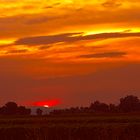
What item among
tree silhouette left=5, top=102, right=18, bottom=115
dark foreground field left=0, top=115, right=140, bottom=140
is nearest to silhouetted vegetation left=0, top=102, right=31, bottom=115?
tree silhouette left=5, top=102, right=18, bottom=115

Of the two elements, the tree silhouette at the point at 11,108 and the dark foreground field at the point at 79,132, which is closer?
the dark foreground field at the point at 79,132

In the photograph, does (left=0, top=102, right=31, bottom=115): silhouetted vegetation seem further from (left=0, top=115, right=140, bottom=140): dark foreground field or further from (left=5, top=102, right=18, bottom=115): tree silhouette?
(left=0, top=115, right=140, bottom=140): dark foreground field

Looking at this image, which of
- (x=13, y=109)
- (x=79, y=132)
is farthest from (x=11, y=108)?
(x=79, y=132)

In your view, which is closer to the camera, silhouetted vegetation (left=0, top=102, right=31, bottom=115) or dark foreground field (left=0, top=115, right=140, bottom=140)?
dark foreground field (left=0, top=115, right=140, bottom=140)

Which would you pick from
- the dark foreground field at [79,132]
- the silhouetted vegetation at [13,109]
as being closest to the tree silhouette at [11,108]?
the silhouetted vegetation at [13,109]

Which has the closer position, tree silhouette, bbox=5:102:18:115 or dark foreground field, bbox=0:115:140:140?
dark foreground field, bbox=0:115:140:140

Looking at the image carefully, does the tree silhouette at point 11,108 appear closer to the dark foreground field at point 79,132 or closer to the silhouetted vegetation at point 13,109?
the silhouetted vegetation at point 13,109

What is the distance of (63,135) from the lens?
30.9 meters

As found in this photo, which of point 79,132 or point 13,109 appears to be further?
point 13,109

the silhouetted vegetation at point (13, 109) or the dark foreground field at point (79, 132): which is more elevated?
the silhouetted vegetation at point (13, 109)

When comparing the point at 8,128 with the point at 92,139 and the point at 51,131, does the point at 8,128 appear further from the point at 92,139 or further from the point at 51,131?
the point at 92,139

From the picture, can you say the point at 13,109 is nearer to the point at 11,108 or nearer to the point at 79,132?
the point at 11,108

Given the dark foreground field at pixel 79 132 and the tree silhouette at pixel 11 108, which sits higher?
the tree silhouette at pixel 11 108

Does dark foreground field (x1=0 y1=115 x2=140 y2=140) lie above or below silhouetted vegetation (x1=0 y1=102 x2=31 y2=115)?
below
